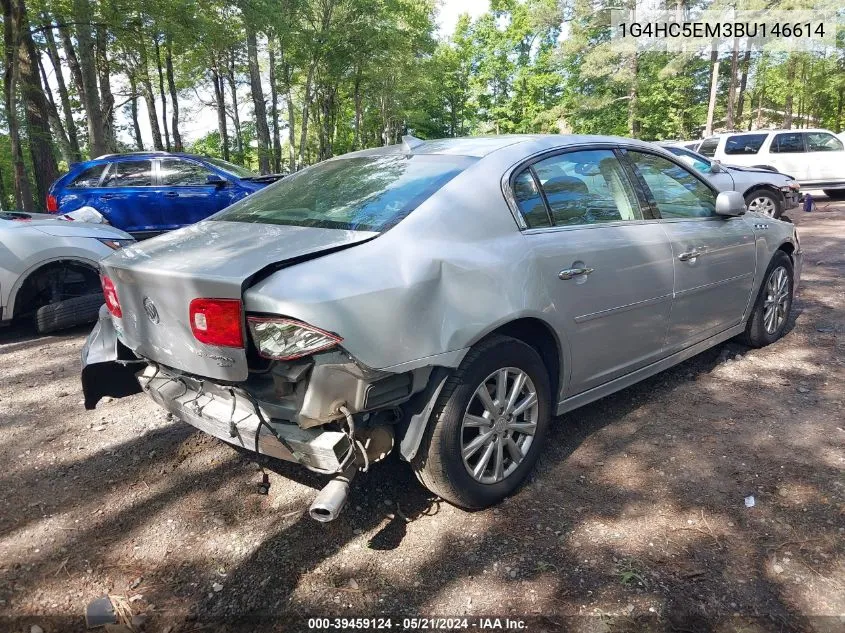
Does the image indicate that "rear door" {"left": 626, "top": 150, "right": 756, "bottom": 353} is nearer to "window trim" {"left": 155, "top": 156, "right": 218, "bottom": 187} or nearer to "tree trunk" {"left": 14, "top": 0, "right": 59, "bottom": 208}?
"window trim" {"left": 155, "top": 156, "right": 218, "bottom": 187}

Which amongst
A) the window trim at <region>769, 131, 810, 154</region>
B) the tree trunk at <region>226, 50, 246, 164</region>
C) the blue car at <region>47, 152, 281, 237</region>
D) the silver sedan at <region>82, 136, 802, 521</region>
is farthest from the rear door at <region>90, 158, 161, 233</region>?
the tree trunk at <region>226, 50, 246, 164</region>

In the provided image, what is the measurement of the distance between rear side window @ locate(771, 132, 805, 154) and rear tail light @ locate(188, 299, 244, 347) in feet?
52.6

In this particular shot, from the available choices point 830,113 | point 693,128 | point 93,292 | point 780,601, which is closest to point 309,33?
point 93,292

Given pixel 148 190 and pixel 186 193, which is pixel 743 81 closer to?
pixel 186 193

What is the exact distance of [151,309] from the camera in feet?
7.79

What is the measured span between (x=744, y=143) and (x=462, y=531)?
1547 centimetres

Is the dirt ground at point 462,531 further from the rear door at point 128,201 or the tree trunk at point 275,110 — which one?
the tree trunk at point 275,110

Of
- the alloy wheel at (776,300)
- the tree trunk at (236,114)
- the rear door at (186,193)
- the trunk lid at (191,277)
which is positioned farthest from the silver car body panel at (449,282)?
the tree trunk at (236,114)

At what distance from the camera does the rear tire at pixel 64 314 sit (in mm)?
5266

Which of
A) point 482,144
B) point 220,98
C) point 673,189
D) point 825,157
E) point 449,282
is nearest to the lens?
point 449,282

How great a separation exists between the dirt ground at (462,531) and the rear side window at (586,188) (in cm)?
124

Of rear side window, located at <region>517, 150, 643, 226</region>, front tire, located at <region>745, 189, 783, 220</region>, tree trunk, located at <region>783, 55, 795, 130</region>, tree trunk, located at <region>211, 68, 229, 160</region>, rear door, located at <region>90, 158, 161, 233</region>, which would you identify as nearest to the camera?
rear side window, located at <region>517, 150, 643, 226</region>

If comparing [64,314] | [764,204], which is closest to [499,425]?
[64,314]

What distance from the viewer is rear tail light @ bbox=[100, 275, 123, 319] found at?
8.64ft
